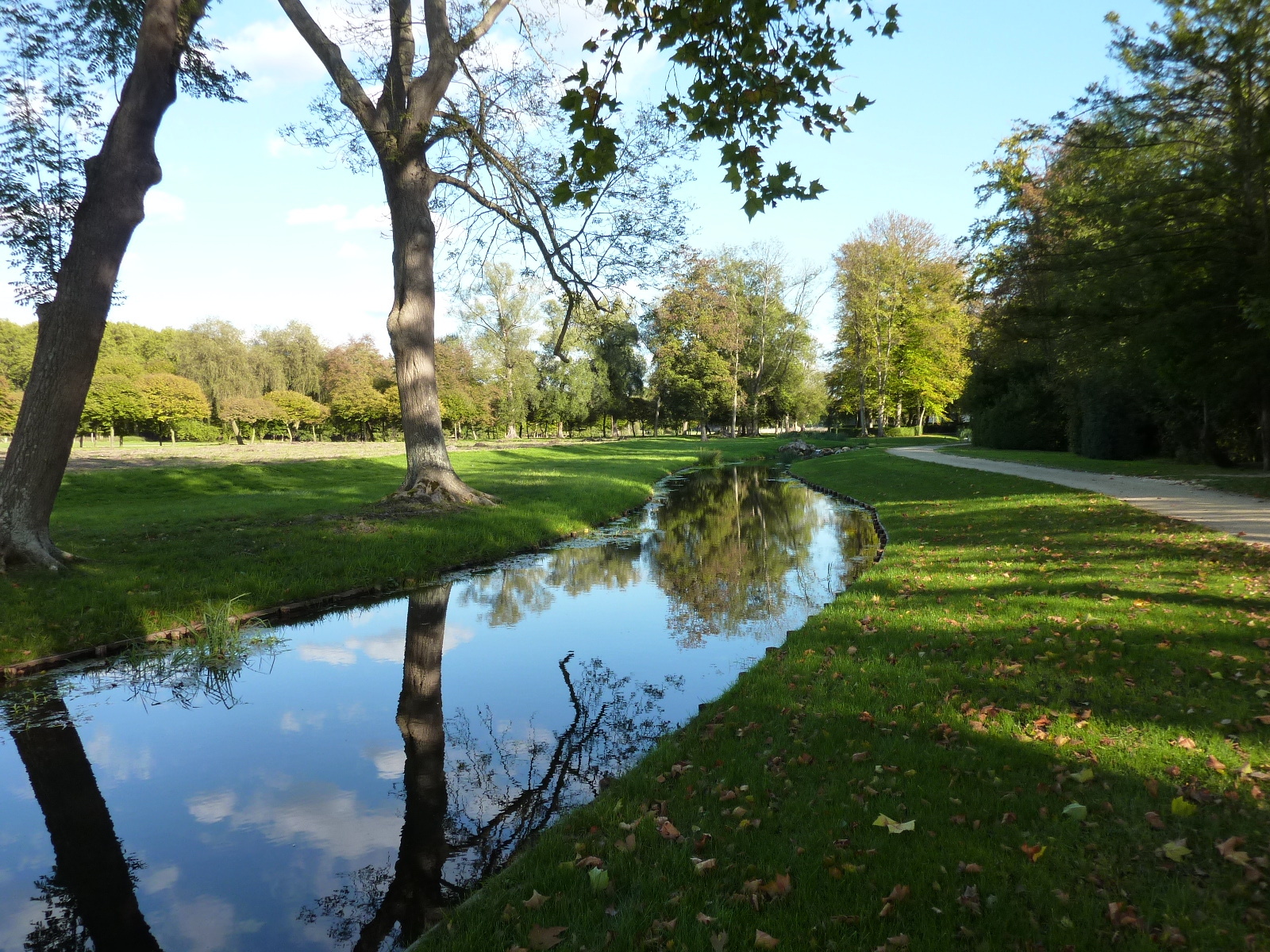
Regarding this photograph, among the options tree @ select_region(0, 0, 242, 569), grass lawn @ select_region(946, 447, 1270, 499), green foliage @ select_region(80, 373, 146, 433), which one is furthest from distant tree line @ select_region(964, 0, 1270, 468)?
green foliage @ select_region(80, 373, 146, 433)

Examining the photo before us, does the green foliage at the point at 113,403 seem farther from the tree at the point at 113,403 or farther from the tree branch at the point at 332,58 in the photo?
the tree branch at the point at 332,58

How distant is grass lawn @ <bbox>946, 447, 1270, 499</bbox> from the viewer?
15.6m

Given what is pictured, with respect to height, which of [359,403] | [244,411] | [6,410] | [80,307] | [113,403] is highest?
[359,403]

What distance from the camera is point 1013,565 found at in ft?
30.3

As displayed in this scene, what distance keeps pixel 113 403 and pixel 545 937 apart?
6614 centimetres

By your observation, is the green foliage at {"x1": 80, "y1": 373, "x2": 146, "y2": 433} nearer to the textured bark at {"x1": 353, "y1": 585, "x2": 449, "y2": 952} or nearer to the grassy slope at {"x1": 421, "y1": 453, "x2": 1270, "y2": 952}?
the textured bark at {"x1": 353, "y1": 585, "x2": 449, "y2": 952}

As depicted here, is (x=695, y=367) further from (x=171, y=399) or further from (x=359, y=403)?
(x=171, y=399)

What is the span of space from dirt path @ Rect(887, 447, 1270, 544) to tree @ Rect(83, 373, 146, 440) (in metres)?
61.6

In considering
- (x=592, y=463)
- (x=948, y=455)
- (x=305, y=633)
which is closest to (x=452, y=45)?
(x=305, y=633)

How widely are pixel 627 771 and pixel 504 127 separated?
14080 mm

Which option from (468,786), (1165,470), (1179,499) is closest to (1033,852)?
(468,786)

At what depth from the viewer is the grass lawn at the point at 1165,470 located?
1560 cm

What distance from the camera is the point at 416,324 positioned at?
1481 centimetres

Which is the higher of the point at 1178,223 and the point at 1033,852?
the point at 1178,223
